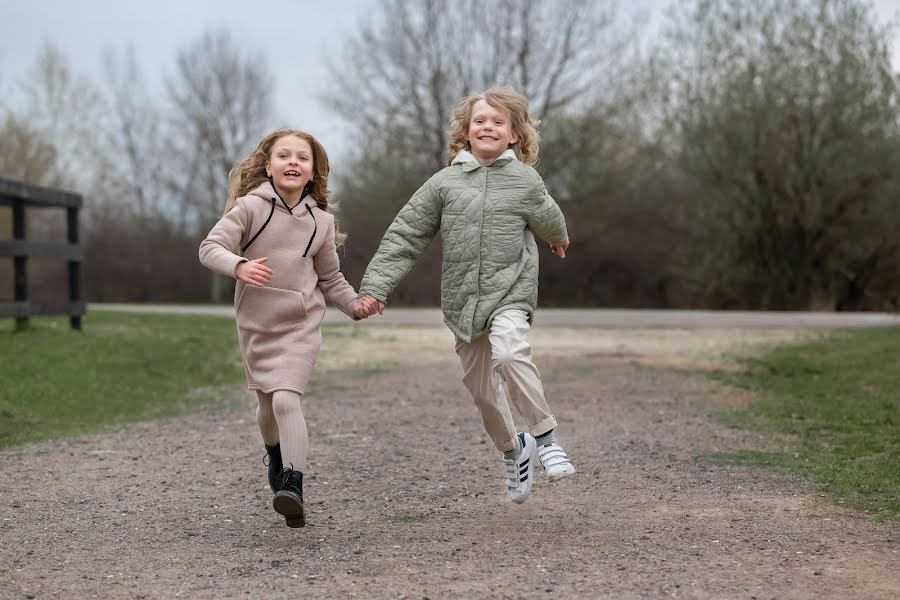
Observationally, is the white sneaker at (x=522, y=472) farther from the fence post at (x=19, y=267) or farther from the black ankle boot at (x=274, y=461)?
the fence post at (x=19, y=267)

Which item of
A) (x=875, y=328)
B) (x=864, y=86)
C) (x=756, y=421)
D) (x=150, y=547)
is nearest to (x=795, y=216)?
(x=864, y=86)

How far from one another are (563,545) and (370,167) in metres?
23.2

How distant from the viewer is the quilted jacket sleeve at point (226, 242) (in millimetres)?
4546

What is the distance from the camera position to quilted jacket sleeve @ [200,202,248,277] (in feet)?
14.9

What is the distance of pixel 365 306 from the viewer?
4953 millimetres

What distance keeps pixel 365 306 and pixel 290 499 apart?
3.20ft

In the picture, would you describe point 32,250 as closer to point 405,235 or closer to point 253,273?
Answer: point 405,235

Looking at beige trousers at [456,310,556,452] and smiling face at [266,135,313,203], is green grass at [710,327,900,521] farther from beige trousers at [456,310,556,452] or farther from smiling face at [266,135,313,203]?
smiling face at [266,135,313,203]

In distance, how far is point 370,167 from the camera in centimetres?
2694

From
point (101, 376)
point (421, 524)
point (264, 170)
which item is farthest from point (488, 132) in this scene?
point (101, 376)

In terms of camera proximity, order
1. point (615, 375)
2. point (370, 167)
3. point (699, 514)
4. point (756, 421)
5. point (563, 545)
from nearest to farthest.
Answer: point (563, 545)
point (699, 514)
point (756, 421)
point (615, 375)
point (370, 167)

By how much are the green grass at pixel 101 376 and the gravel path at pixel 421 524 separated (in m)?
0.88

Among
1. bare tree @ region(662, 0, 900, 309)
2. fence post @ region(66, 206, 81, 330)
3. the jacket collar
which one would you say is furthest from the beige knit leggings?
bare tree @ region(662, 0, 900, 309)

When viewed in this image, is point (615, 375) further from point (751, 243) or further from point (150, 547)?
point (751, 243)
